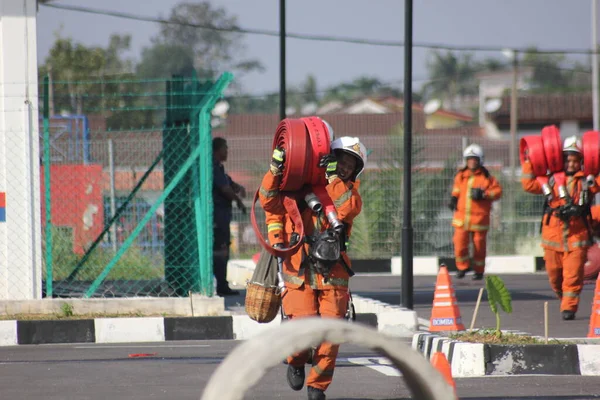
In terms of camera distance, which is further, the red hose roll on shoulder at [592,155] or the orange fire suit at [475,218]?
the orange fire suit at [475,218]

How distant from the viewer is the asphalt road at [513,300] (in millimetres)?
11492

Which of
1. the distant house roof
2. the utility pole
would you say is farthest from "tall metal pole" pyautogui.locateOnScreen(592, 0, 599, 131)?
the distant house roof

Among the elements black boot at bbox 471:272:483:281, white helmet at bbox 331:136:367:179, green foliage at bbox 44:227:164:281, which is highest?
white helmet at bbox 331:136:367:179

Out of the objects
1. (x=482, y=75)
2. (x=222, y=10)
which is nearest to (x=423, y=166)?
(x=222, y=10)

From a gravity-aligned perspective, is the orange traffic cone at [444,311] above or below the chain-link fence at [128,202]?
below

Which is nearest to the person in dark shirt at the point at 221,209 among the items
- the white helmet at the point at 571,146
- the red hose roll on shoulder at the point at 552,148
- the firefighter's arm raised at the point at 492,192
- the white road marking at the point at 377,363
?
the red hose roll on shoulder at the point at 552,148

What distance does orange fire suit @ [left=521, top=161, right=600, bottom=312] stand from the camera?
11.7 metres

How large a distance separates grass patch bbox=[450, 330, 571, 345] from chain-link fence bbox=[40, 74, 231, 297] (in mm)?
3564

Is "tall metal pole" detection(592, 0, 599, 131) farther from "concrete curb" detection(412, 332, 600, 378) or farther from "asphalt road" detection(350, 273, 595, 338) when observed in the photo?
"concrete curb" detection(412, 332, 600, 378)

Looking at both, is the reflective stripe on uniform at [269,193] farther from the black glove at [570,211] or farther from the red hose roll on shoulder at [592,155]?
the red hose roll on shoulder at [592,155]

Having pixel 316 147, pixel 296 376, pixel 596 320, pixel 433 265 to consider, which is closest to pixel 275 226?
pixel 316 147

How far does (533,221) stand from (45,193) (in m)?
12.0

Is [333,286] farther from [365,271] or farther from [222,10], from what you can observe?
[222,10]

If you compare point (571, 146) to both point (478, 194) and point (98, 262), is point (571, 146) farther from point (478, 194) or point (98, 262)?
point (98, 262)
